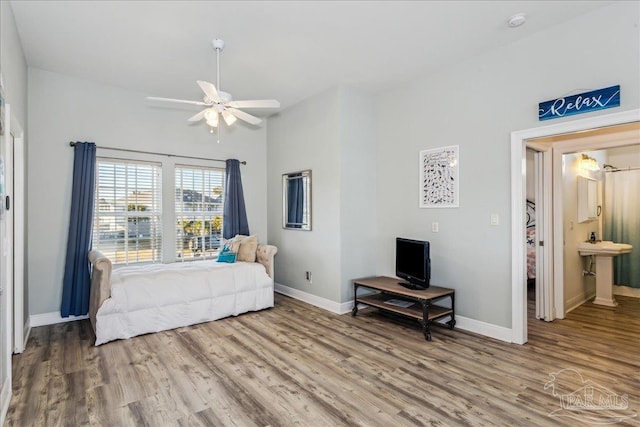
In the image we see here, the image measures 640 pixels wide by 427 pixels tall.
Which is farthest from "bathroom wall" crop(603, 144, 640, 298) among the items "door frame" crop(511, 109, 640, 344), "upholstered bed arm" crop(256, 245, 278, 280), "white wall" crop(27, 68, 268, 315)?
"white wall" crop(27, 68, 268, 315)

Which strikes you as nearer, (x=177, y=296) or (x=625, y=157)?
(x=177, y=296)

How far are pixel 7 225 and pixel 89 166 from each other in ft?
5.73

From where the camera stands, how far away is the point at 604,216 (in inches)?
212

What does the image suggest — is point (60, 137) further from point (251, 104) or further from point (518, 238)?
point (518, 238)

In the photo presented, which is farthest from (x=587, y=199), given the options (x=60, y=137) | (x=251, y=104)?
(x=60, y=137)

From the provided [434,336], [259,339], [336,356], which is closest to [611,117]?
[434,336]

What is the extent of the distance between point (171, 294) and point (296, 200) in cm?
220

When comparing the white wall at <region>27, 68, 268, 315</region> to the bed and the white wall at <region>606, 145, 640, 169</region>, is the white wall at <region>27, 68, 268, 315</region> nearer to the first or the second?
the bed

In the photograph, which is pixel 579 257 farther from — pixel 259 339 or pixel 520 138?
pixel 259 339

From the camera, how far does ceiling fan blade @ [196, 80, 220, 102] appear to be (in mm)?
2764

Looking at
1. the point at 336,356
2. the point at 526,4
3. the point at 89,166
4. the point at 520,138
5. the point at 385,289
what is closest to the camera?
the point at 526,4

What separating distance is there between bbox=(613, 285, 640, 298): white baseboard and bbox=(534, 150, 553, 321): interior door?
2.31m

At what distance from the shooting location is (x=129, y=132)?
14.8ft

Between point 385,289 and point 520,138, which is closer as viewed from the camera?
point 520,138
